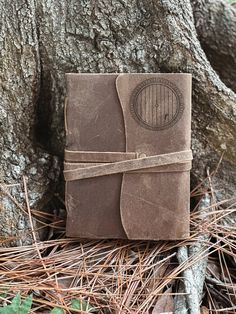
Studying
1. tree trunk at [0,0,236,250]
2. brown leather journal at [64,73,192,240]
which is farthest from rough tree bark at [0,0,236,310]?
brown leather journal at [64,73,192,240]

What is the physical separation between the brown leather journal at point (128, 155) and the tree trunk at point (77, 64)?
5.7 inches

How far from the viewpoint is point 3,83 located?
1630 millimetres

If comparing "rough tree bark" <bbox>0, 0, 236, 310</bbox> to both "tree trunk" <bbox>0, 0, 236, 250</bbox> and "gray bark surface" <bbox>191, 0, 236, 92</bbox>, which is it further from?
"gray bark surface" <bbox>191, 0, 236, 92</bbox>

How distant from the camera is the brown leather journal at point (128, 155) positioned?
1.54 metres

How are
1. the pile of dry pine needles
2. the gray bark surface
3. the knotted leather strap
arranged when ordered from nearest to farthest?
1. the pile of dry pine needles
2. the knotted leather strap
3. the gray bark surface

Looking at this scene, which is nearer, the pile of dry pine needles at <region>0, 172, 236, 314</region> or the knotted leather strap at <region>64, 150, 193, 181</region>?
the pile of dry pine needles at <region>0, 172, 236, 314</region>

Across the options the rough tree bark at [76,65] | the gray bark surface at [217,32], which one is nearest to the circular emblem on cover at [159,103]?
the rough tree bark at [76,65]

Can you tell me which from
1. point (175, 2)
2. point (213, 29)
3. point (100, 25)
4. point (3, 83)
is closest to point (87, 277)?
point (3, 83)

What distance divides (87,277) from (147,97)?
55 cm

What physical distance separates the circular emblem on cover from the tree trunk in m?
0.16

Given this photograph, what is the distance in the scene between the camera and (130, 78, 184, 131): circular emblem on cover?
5.03 ft

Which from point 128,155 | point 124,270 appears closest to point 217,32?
point 128,155

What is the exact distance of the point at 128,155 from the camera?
1540 mm

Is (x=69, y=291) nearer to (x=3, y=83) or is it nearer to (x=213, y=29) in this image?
(x=3, y=83)
